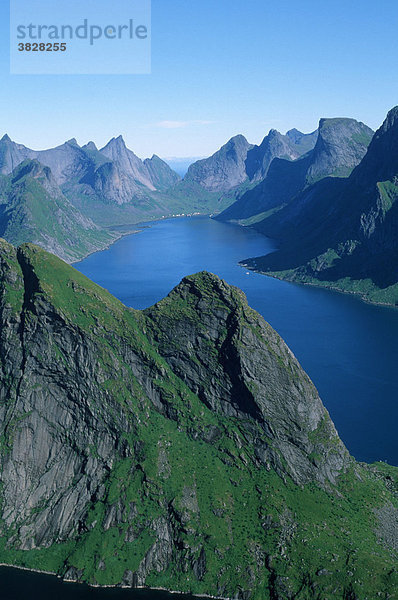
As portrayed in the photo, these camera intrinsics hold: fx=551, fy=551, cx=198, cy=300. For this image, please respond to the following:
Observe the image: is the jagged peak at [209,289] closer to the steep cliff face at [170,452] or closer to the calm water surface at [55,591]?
the steep cliff face at [170,452]

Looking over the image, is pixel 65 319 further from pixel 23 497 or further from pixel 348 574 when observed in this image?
pixel 348 574

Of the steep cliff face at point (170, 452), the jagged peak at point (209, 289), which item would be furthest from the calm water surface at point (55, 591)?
the jagged peak at point (209, 289)

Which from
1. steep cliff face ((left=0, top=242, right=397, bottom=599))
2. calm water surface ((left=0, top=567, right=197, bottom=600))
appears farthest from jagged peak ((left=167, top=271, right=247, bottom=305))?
calm water surface ((left=0, top=567, right=197, bottom=600))

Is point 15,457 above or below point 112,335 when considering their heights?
below

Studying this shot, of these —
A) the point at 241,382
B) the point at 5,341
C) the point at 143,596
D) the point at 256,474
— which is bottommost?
the point at 143,596

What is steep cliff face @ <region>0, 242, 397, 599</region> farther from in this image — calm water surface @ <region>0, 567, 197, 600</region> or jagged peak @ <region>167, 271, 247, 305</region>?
calm water surface @ <region>0, 567, 197, 600</region>

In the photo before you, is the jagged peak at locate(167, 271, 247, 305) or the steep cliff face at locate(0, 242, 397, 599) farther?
the jagged peak at locate(167, 271, 247, 305)

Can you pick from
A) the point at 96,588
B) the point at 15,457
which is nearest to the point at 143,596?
the point at 96,588

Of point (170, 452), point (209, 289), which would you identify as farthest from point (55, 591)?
point (209, 289)
